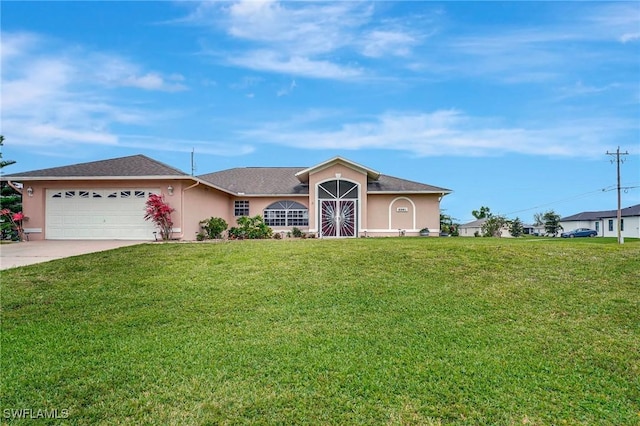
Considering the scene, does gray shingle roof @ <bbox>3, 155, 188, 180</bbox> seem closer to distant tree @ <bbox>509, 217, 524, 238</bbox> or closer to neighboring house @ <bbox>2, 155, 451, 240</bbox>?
neighboring house @ <bbox>2, 155, 451, 240</bbox>

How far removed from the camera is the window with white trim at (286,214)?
22375 mm

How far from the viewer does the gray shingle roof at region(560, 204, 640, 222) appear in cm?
3954

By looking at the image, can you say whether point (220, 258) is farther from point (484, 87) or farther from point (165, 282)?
point (484, 87)

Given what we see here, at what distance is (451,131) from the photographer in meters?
18.8

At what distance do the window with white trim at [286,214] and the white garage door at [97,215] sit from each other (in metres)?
7.50

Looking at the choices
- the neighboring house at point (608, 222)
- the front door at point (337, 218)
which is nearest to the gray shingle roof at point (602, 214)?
the neighboring house at point (608, 222)

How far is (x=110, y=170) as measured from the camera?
16.7 metres

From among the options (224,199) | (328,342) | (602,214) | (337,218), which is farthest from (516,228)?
(328,342)

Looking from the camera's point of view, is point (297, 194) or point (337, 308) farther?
point (297, 194)

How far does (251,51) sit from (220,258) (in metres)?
8.06

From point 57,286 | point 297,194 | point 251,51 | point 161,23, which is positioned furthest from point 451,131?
point 57,286

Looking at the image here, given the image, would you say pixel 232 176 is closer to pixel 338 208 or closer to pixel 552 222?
pixel 338 208

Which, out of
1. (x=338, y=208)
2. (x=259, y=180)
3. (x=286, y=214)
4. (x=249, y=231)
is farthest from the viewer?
(x=259, y=180)

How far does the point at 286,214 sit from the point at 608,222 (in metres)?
42.3
